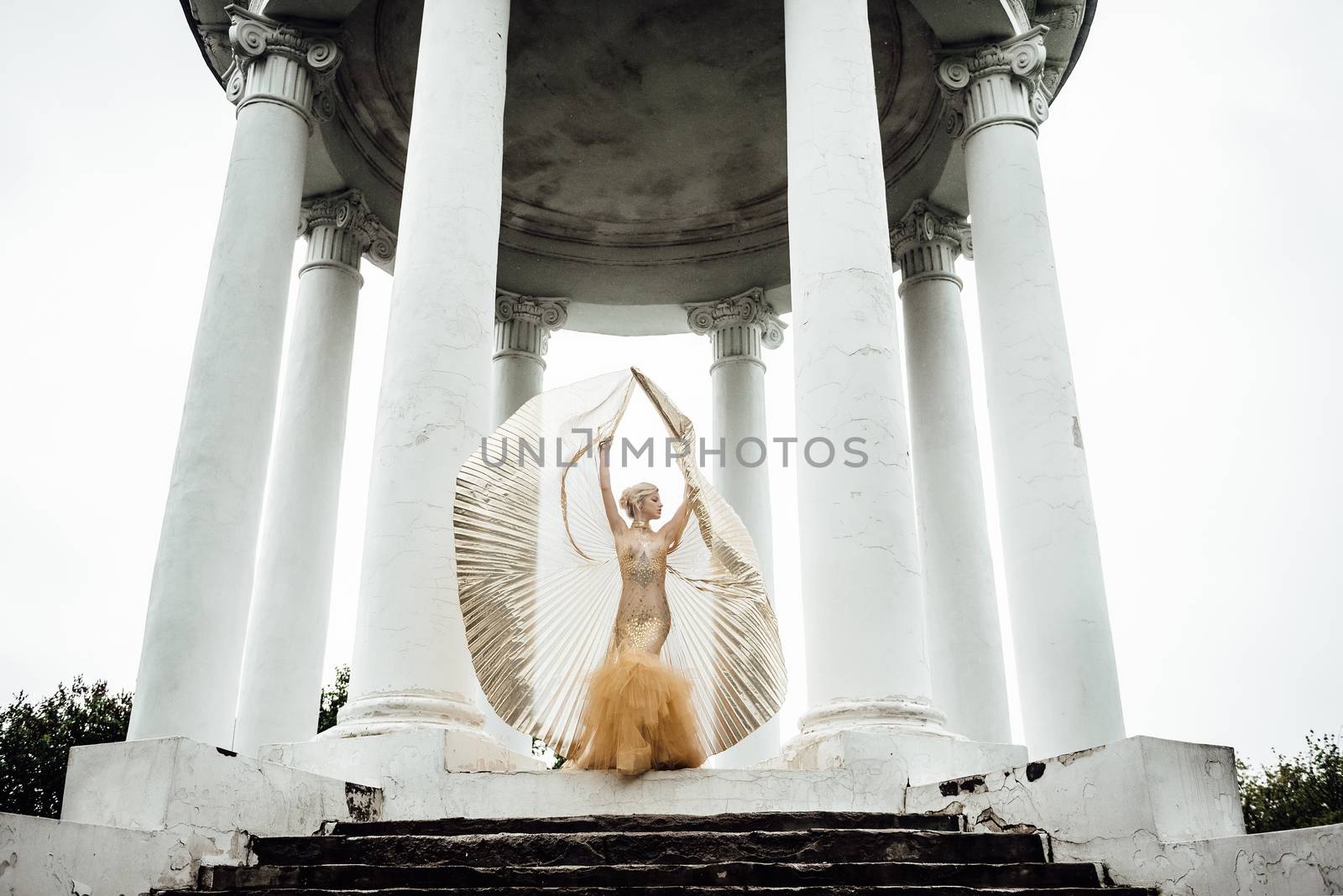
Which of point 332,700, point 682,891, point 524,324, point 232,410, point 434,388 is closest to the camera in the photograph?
point 682,891

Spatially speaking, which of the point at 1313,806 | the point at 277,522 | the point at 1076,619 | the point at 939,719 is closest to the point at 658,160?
the point at 277,522

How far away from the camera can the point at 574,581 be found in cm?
2605

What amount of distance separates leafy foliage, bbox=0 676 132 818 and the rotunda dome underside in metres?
55.2

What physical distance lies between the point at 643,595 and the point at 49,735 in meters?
76.6

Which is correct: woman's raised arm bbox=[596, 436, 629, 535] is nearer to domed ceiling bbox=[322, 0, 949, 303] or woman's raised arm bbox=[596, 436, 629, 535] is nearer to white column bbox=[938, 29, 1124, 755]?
white column bbox=[938, 29, 1124, 755]

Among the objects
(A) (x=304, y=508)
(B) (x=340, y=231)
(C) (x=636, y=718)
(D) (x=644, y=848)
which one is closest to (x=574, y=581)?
(C) (x=636, y=718)

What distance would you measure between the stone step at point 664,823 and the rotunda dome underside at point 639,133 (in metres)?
28.5

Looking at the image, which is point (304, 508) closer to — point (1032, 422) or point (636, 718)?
point (636, 718)

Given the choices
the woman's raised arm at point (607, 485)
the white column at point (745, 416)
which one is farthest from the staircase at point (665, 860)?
the white column at point (745, 416)

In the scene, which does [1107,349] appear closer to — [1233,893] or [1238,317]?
[1238,317]

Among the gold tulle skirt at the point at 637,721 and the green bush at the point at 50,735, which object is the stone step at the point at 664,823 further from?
the green bush at the point at 50,735

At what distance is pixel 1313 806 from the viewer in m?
94.3

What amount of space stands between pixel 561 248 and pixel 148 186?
126 feet

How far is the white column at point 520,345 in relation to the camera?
53.3 meters
